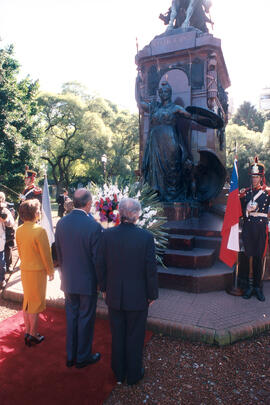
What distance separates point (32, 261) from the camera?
12.4ft

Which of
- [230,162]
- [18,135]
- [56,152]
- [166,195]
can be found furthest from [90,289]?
[56,152]

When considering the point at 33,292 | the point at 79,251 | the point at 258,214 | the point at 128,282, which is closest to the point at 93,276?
the point at 79,251

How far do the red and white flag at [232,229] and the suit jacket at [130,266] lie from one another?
→ 2.76 metres

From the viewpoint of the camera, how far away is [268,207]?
537 centimetres

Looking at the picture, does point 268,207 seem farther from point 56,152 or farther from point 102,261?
point 56,152

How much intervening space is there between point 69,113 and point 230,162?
18.6m

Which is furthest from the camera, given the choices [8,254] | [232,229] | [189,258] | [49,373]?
[8,254]

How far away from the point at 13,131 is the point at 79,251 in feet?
40.9

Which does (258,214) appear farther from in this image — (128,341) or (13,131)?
(13,131)

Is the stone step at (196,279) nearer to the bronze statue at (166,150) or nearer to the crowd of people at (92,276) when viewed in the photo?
the crowd of people at (92,276)

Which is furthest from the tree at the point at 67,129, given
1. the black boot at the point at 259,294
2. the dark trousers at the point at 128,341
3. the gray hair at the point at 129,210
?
the dark trousers at the point at 128,341

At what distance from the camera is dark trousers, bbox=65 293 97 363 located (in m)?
3.33

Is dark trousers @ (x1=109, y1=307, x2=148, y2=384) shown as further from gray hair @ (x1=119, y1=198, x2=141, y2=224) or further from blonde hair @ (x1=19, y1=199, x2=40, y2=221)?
blonde hair @ (x1=19, y1=199, x2=40, y2=221)

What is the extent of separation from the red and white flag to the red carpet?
2.12 meters
